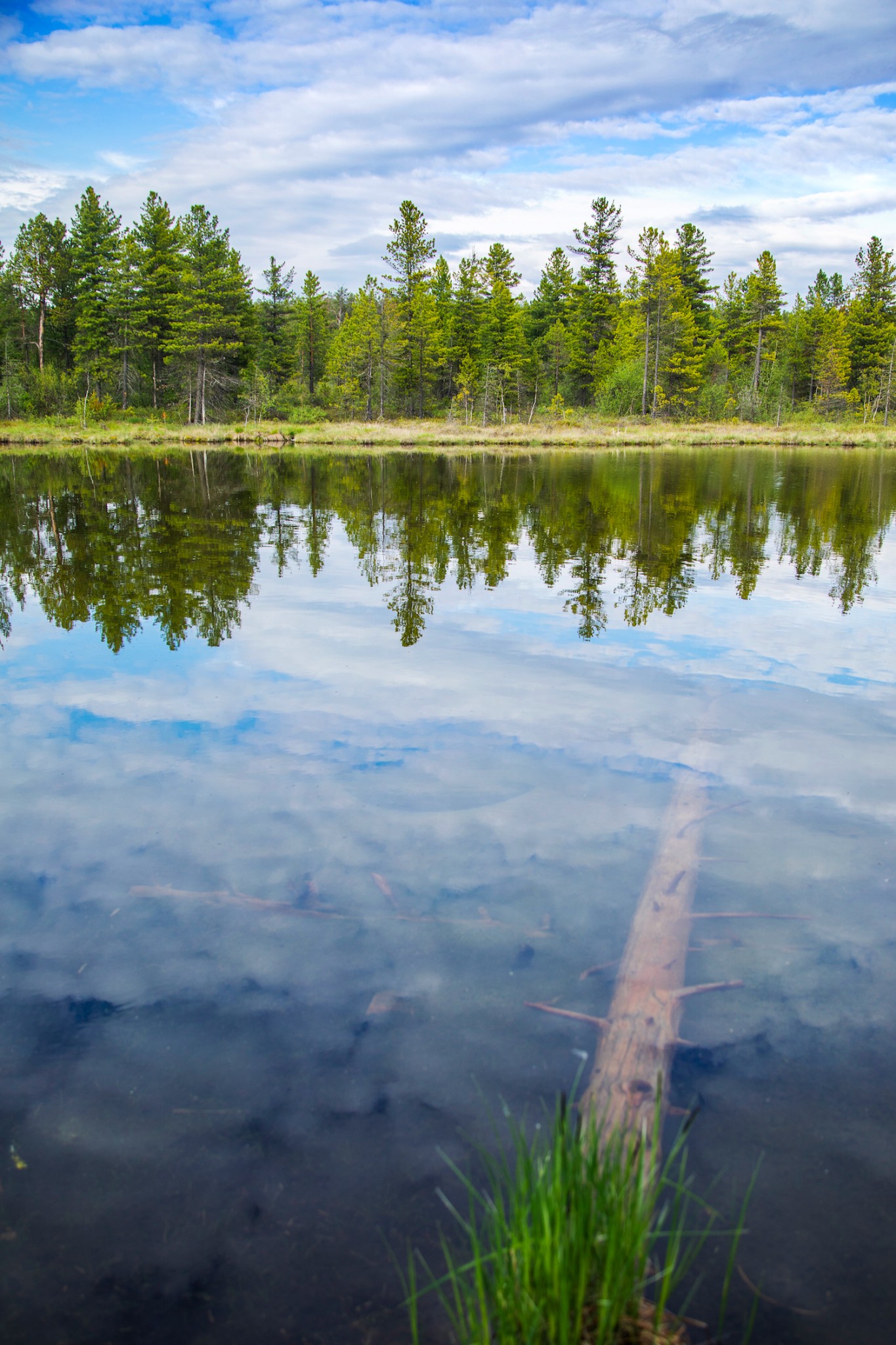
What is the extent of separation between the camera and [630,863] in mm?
4051

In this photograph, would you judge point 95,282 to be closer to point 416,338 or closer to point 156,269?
point 156,269

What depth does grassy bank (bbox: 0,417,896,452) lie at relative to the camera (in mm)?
47250

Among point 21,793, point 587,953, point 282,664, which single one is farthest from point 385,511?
point 587,953

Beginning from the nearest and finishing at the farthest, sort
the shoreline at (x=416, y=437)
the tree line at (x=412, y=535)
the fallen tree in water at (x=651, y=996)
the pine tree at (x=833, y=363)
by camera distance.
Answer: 1. the fallen tree in water at (x=651, y=996)
2. the tree line at (x=412, y=535)
3. the shoreline at (x=416, y=437)
4. the pine tree at (x=833, y=363)

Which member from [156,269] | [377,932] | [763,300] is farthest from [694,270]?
[377,932]

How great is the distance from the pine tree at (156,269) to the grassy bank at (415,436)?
755 centimetres

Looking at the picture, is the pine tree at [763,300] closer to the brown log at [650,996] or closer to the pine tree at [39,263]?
the pine tree at [39,263]

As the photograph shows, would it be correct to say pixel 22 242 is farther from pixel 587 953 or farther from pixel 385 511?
pixel 587 953

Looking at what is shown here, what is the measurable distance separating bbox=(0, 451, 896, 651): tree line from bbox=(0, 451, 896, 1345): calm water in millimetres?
609

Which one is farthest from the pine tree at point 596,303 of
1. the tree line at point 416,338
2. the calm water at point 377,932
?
the calm water at point 377,932

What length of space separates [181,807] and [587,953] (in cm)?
242

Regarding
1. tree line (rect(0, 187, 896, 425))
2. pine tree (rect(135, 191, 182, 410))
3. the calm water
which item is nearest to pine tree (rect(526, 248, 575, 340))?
tree line (rect(0, 187, 896, 425))

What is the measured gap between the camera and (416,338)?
68750 millimetres

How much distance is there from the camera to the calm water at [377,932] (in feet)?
7.23
